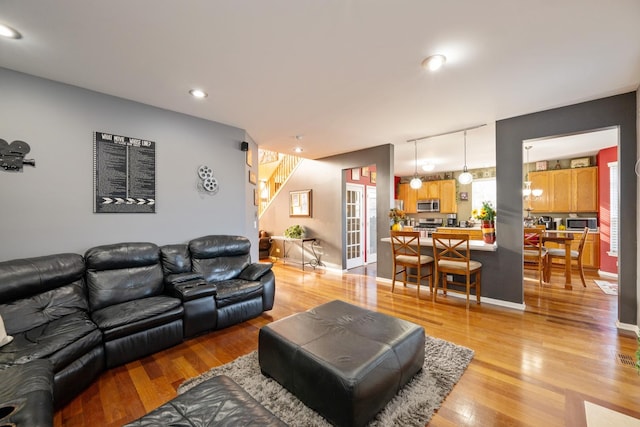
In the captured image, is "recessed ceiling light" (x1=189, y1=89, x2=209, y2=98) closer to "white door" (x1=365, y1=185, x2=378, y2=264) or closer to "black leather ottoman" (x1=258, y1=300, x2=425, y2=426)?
"black leather ottoman" (x1=258, y1=300, x2=425, y2=426)

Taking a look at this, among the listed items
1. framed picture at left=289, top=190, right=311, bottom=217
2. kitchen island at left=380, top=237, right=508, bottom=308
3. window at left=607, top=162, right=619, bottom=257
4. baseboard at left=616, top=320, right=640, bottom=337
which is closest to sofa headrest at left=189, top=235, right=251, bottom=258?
framed picture at left=289, top=190, right=311, bottom=217

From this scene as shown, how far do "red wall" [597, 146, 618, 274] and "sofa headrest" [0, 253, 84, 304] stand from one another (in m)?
8.42

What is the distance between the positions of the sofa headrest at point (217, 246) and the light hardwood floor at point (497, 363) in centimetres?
100

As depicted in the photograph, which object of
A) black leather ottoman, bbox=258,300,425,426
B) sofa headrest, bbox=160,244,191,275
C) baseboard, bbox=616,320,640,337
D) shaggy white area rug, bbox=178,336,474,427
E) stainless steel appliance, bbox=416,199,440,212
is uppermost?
stainless steel appliance, bbox=416,199,440,212

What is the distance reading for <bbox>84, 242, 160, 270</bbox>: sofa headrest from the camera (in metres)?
2.65

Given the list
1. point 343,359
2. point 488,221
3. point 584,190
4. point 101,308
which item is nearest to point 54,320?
point 101,308

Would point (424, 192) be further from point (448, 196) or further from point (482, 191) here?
point (482, 191)

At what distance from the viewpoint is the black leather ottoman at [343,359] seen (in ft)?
4.97

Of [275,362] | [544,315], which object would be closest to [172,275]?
[275,362]

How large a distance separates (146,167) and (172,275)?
4.64ft

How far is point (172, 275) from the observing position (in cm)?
304

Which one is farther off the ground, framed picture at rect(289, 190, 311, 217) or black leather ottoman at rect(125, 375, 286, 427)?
framed picture at rect(289, 190, 311, 217)

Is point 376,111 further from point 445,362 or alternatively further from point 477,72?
point 445,362

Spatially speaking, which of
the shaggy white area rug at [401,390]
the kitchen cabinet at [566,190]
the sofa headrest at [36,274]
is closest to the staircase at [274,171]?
the sofa headrest at [36,274]
